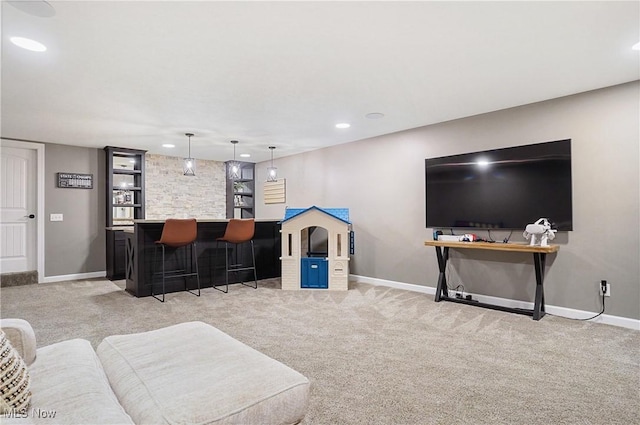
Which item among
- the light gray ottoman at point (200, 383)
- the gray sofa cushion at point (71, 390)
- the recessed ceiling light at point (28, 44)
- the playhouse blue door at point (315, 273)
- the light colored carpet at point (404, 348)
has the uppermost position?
the recessed ceiling light at point (28, 44)

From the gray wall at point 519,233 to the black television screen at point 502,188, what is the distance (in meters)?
0.14

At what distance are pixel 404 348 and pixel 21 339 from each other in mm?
2390

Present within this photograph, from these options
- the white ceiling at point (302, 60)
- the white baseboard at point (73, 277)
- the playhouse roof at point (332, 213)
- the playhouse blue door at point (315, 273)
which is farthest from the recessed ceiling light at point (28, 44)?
the white baseboard at point (73, 277)

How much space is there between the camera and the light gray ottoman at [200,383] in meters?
1.14

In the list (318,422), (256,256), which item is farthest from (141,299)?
(318,422)

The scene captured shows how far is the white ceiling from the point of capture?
2172 millimetres

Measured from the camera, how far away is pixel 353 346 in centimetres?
286

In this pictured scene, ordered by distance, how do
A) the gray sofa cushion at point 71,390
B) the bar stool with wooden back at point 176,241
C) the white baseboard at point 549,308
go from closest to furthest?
the gray sofa cushion at point 71,390 → the white baseboard at point 549,308 → the bar stool with wooden back at point 176,241

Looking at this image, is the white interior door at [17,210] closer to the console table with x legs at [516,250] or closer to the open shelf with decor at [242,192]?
the open shelf with decor at [242,192]

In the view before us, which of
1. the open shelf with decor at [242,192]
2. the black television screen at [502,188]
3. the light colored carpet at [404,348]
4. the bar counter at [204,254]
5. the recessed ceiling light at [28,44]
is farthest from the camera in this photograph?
the open shelf with decor at [242,192]

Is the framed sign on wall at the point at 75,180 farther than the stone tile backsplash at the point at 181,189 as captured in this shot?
No

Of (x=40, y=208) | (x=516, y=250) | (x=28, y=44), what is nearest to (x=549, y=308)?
(x=516, y=250)

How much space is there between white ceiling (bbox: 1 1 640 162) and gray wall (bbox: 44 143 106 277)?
4.46ft

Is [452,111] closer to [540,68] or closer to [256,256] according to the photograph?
[540,68]
